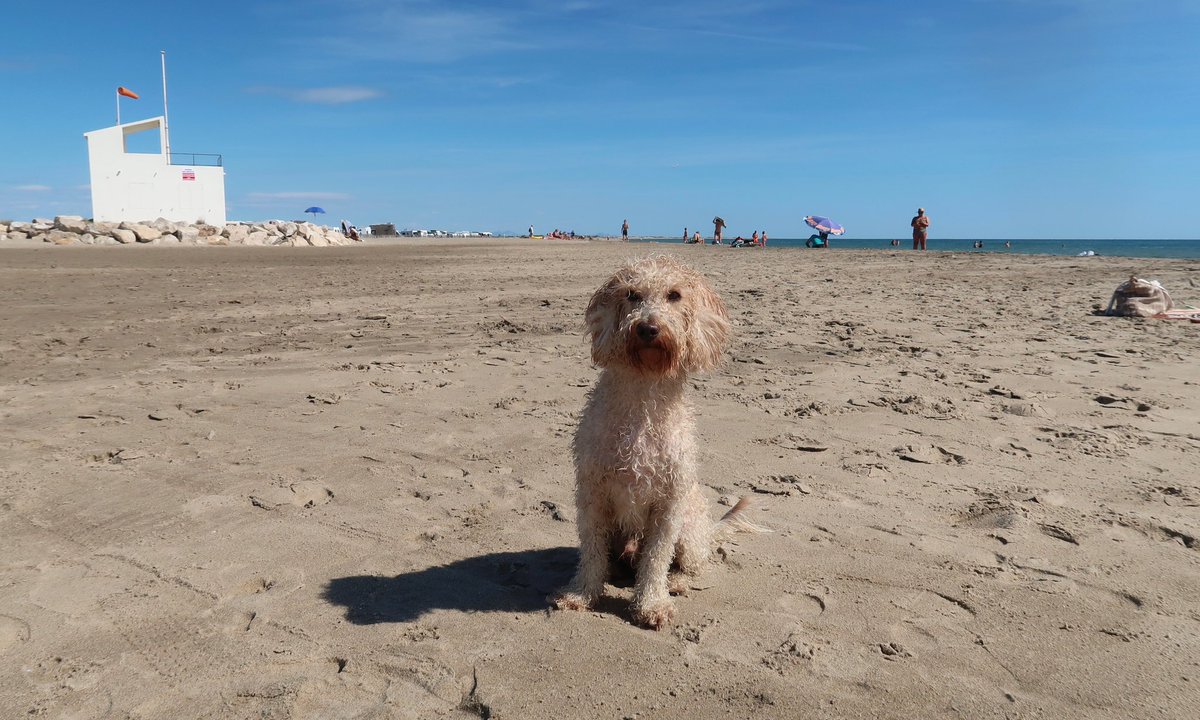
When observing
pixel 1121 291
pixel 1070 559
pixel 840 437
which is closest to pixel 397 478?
pixel 840 437

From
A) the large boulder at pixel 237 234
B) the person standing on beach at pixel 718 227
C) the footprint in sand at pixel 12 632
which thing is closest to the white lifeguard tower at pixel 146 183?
the large boulder at pixel 237 234

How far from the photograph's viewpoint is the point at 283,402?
7430 millimetres

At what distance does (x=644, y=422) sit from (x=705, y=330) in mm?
536

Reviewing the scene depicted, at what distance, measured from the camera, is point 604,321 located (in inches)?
145

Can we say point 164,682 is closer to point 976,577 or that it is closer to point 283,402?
point 976,577

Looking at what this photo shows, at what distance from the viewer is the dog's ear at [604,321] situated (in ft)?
11.8

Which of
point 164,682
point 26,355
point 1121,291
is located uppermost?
point 1121,291

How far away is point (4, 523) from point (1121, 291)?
562 inches

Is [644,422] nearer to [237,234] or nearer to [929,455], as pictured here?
[929,455]

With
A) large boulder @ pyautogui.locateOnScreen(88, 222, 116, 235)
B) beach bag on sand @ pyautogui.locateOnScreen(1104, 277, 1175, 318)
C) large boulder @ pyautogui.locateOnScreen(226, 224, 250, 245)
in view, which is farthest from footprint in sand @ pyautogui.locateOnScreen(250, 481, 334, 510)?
large boulder @ pyautogui.locateOnScreen(226, 224, 250, 245)

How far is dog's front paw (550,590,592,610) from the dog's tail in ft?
3.38

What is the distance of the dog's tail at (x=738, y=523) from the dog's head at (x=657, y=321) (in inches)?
48.7

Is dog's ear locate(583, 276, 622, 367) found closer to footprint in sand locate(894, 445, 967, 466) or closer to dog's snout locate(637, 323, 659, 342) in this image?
dog's snout locate(637, 323, 659, 342)

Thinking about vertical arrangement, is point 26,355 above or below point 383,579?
above
